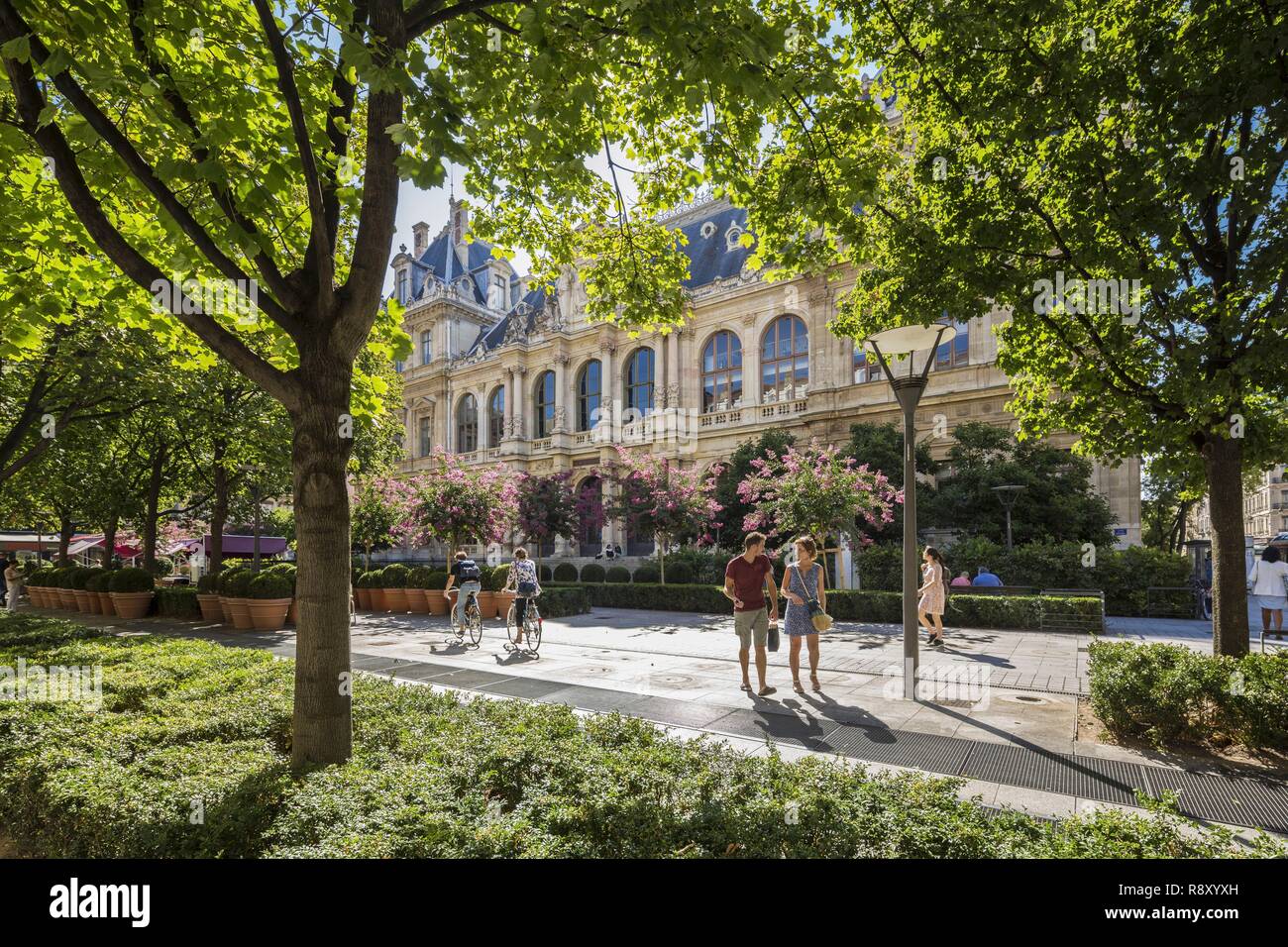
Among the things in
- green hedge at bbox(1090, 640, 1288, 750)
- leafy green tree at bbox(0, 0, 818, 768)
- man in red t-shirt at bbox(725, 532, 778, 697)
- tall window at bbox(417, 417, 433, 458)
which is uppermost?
tall window at bbox(417, 417, 433, 458)

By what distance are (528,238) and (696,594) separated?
14332mm

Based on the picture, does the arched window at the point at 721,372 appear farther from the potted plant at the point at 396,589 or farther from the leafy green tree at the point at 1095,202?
the leafy green tree at the point at 1095,202

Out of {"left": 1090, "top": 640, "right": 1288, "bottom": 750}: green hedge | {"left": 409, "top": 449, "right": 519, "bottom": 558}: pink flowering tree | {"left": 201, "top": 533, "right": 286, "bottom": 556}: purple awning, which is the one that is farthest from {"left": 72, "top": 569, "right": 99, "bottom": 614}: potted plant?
{"left": 1090, "top": 640, "right": 1288, "bottom": 750}: green hedge

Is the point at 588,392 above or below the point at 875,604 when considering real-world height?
above

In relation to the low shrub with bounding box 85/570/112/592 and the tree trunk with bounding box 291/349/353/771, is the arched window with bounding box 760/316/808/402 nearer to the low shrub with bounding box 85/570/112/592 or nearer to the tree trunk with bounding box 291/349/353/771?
the low shrub with bounding box 85/570/112/592

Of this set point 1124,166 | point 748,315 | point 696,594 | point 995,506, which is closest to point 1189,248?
point 1124,166

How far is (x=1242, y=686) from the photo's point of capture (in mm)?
5238

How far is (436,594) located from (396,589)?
2061 mm

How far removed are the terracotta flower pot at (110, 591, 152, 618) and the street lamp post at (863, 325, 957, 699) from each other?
66.5ft

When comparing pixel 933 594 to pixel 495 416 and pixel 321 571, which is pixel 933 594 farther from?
pixel 495 416

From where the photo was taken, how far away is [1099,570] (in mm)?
17656

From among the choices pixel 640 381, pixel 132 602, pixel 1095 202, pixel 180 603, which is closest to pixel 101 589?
pixel 132 602

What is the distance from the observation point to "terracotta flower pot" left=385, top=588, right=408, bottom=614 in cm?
1927

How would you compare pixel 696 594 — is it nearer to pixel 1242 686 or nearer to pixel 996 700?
pixel 996 700
